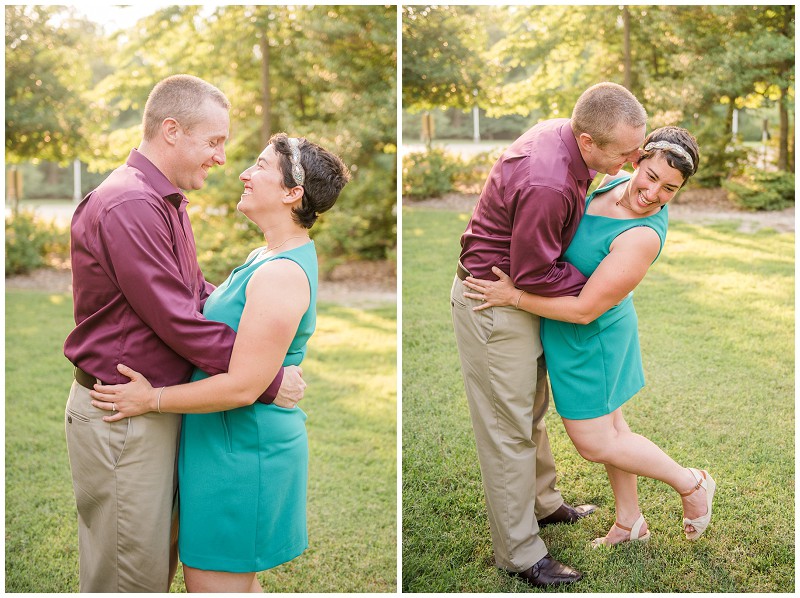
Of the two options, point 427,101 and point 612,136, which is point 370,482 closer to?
point 612,136

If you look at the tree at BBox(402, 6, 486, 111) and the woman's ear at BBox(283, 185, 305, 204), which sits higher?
the tree at BBox(402, 6, 486, 111)

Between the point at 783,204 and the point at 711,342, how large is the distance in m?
4.76

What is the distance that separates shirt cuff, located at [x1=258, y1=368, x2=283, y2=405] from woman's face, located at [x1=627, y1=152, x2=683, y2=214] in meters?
1.39

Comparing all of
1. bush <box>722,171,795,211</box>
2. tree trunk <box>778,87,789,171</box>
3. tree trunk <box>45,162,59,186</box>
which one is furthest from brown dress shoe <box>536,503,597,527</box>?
tree trunk <box>45,162,59,186</box>

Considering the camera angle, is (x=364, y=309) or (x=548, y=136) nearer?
(x=548, y=136)

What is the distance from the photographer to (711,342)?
18.2 ft

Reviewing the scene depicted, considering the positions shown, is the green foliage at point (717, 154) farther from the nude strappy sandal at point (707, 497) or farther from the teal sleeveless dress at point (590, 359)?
the teal sleeveless dress at point (590, 359)

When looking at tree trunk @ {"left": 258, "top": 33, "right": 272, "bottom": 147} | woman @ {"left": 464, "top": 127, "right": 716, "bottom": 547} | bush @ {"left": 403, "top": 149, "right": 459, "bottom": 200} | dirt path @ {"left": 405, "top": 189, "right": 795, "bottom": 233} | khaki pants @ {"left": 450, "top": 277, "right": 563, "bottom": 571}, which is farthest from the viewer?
tree trunk @ {"left": 258, "top": 33, "right": 272, "bottom": 147}

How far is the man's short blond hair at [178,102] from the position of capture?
2289 mm

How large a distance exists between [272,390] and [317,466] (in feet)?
7.85

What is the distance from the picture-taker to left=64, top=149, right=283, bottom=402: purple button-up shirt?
2090mm

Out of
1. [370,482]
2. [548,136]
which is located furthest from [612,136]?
[370,482]

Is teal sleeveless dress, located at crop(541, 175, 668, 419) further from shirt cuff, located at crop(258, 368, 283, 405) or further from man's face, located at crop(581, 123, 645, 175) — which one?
shirt cuff, located at crop(258, 368, 283, 405)

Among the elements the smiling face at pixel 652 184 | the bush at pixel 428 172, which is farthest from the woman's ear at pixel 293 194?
the bush at pixel 428 172
